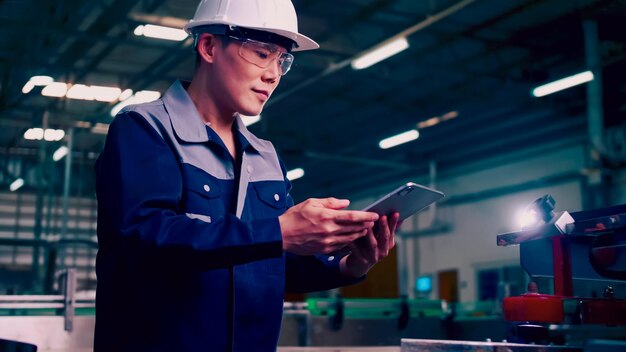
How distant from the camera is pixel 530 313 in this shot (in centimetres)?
140

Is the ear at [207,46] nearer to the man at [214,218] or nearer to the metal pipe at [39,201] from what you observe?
the man at [214,218]

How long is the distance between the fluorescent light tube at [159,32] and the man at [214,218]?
795 centimetres

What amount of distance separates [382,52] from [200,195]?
824 cm

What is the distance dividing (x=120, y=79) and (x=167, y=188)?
1092 centimetres

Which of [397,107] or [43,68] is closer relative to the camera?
[43,68]

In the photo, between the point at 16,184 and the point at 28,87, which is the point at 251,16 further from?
the point at 16,184

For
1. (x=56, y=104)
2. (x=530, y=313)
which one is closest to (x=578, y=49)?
(x=56, y=104)

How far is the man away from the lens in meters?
1.33

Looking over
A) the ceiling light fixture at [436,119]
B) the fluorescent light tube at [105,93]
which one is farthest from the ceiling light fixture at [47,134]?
the ceiling light fixture at [436,119]

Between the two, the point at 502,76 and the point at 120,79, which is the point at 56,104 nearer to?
the point at 120,79

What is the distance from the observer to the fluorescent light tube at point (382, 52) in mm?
9188

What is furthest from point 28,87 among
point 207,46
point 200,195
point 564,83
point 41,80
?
point 200,195

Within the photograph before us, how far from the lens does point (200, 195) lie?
1484mm

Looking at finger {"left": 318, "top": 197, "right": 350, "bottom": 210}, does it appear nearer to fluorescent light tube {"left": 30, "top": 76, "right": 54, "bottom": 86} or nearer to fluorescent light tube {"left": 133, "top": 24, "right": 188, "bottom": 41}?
fluorescent light tube {"left": 133, "top": 24, "right": 188, "bottom": 41}
